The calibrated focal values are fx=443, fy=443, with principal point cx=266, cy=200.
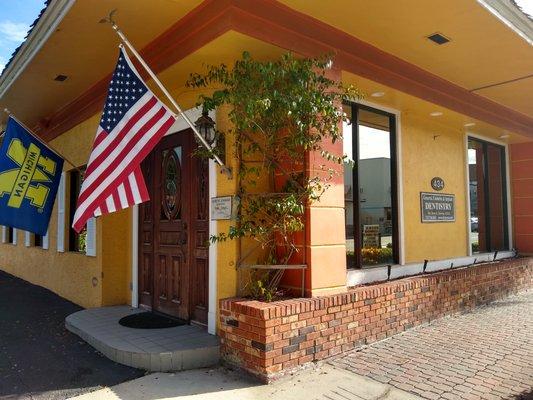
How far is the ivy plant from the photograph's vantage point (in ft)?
13.5

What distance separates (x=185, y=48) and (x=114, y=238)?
11.3 feet

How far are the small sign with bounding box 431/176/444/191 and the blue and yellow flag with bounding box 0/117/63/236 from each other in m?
5.78

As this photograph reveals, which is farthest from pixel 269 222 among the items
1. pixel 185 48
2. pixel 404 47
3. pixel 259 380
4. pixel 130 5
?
pixel 404 47

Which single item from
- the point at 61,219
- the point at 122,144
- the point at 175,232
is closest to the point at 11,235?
the point at 61,219

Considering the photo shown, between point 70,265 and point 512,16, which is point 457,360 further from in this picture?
point 70,265

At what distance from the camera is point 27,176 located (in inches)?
242

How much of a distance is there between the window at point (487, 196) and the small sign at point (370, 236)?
9.44 ft

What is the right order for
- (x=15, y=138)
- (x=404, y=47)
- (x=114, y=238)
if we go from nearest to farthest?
(x=404, y=47), (x=15, y=138), (x=114, y=238)

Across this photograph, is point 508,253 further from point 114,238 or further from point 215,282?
point 114,238

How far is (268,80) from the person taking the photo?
406cm

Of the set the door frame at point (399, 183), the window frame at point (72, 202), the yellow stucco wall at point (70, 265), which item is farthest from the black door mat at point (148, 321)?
the door frame at point (399, 183)

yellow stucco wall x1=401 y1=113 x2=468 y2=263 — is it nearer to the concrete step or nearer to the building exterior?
the building exterior

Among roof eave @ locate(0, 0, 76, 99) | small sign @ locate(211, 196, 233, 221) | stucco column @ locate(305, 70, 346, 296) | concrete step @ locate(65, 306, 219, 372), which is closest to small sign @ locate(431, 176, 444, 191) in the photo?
stucco column @ locate(305, 70, 346, 296)

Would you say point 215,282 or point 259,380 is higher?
point 215,282
